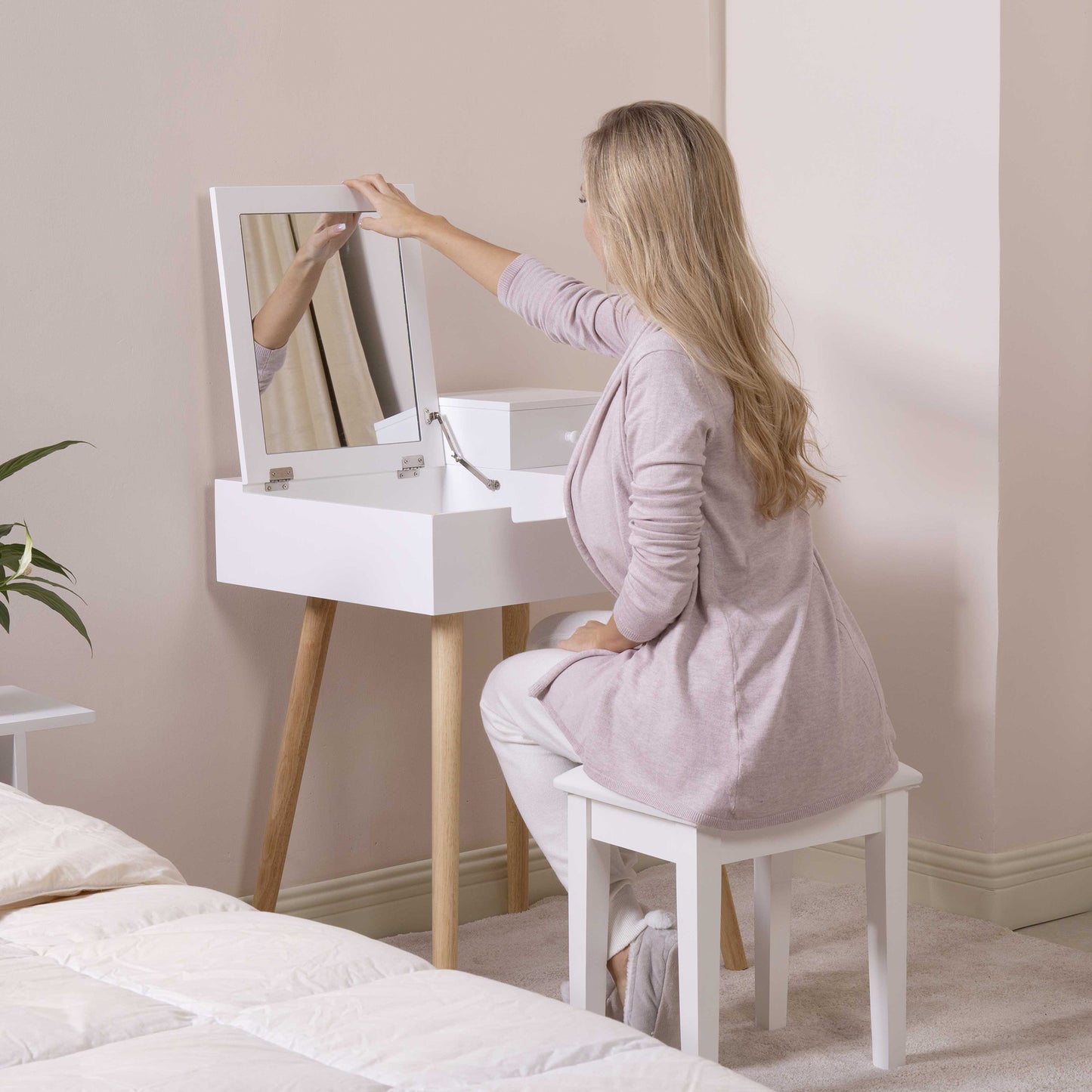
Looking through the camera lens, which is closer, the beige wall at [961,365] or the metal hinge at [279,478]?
the metal hinge at [279,478]

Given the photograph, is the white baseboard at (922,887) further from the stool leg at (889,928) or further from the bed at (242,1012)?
the bed at (242,1012)

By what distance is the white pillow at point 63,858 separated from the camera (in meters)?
1.28

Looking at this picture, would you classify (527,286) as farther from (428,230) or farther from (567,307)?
(428,230)

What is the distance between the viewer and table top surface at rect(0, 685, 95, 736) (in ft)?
6.50

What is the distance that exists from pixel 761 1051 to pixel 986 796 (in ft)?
2.69

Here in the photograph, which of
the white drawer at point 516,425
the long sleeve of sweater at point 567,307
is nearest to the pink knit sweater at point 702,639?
the long sleeve of sweater at point 567,307

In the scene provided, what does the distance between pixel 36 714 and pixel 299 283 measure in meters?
0.85

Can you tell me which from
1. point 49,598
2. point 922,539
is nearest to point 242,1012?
point 49,598

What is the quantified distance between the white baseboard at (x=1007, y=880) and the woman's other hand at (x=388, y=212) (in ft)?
4.82

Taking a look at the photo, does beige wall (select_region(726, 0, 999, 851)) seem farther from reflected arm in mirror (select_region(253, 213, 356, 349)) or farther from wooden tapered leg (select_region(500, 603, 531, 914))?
reflected arm in mirror (select_region(253, 213, 356, 349))

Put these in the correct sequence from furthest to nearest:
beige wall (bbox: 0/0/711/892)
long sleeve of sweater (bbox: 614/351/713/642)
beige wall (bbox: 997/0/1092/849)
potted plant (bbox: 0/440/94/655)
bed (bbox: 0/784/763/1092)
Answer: beige wall (bbox: 997/0/1092/849)
beige wall (bbox: 0/0/711/892)
potted plant (bbox: 0/440/94/655)
long sleeve of sweater (bbox: 614/351/713/642)
bed (bbox: 0/784/763/1092)

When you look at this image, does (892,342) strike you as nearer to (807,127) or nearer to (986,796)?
(807,127)

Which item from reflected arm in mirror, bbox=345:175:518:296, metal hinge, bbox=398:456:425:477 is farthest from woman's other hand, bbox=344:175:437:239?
metal hinge, bbox=398:456:425:477

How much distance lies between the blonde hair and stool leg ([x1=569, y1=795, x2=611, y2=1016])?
50 centimetres
